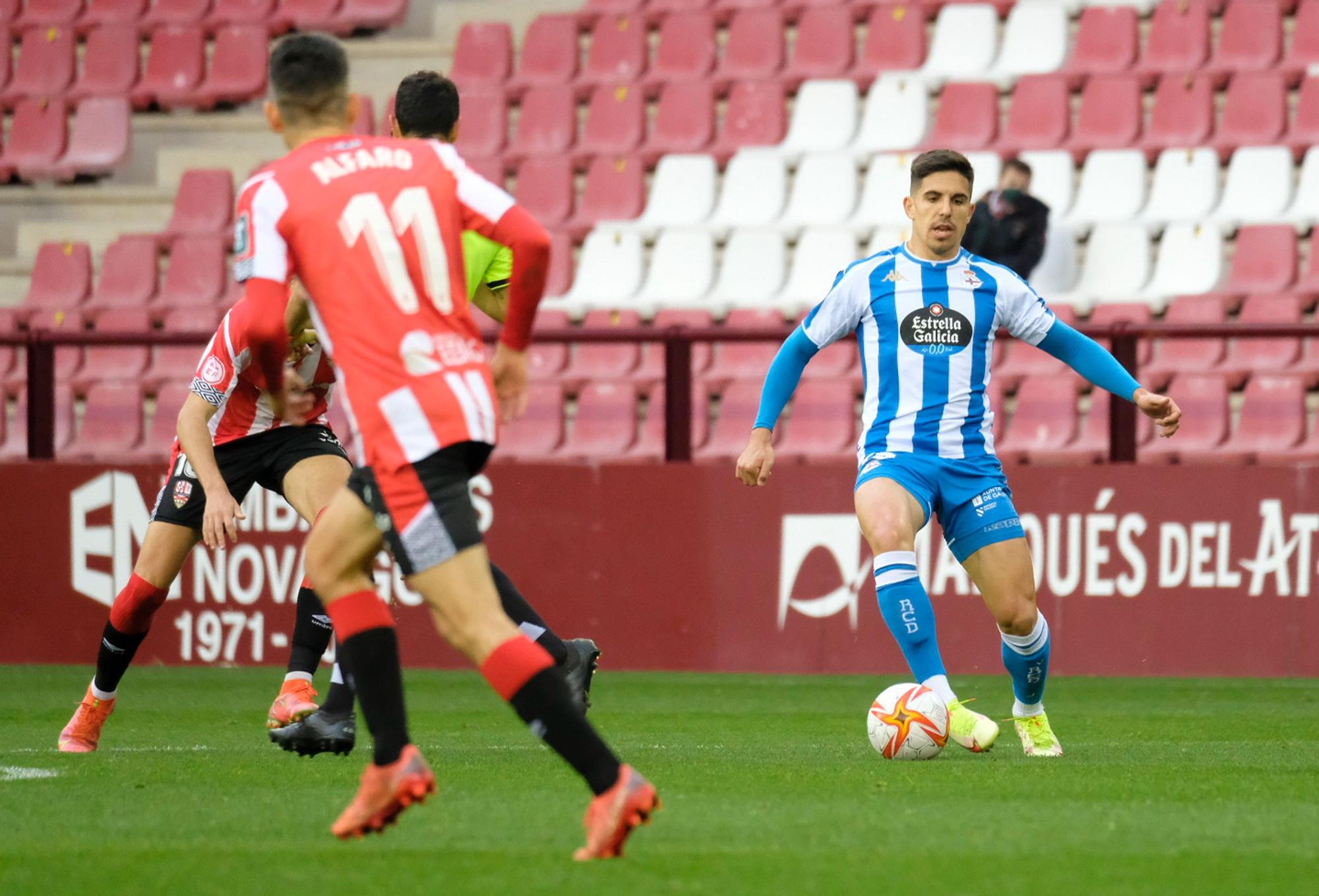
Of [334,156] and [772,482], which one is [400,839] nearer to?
Answer: [334,156]

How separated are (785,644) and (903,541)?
3949mm

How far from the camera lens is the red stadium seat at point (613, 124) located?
48.6 ft

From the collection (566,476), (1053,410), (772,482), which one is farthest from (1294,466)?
(566,476)

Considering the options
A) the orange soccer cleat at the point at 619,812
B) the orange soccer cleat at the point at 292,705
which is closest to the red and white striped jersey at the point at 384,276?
the orange soccer cleat at the point at 619,812

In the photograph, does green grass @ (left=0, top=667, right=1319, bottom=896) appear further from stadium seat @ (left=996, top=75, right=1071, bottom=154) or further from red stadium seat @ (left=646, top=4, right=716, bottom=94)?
red stadium seat @ (left=646, top=4, right=716, bottom=94)

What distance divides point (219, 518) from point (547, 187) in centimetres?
853

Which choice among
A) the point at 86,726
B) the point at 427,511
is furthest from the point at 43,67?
the point at 427,511

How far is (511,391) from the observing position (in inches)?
181

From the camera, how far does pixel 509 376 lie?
4.58 m

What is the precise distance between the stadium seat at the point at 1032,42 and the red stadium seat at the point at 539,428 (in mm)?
4158

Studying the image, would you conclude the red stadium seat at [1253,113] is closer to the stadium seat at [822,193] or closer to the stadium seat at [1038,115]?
the stadium seat at [1038,115]

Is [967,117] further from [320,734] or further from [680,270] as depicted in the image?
[320,734]

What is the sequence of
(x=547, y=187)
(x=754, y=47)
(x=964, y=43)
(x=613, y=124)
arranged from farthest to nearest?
(x=754, y=47)
(x=613, y=124)
(x=547, y=187)
(x=964, y=43)

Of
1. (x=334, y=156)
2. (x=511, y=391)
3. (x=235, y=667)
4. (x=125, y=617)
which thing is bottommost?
(x=235, y=667)
